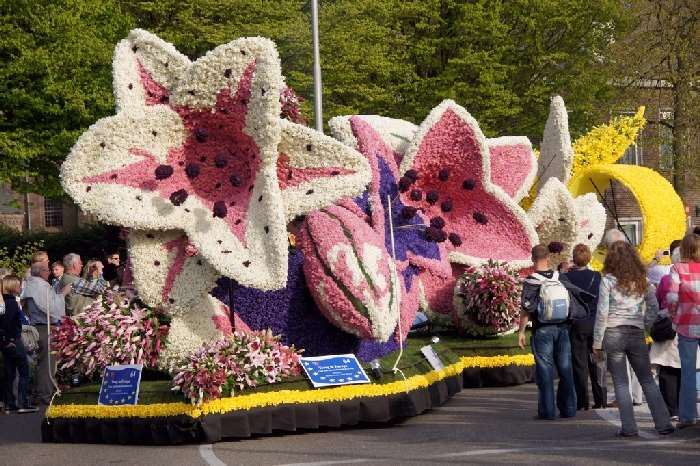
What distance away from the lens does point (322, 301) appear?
53.6 feet

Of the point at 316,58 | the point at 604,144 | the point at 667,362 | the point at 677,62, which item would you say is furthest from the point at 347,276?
the point at 677,62

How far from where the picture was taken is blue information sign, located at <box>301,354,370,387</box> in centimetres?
1522

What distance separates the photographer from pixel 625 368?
13.1 m

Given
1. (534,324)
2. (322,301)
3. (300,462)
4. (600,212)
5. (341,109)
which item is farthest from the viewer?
(341,109)

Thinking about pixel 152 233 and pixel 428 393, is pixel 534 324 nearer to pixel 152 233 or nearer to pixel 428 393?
pixel 428 393

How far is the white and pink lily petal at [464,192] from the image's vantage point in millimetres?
20891

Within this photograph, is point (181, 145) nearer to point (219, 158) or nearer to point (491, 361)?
point (219, 158)

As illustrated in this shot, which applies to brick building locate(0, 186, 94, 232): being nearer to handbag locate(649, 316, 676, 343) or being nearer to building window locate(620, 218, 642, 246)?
building window locate(620, 218, 642, 246)

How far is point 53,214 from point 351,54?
23965 millimetres

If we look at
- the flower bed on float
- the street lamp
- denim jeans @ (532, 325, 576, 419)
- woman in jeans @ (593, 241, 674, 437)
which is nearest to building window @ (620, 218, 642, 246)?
the street lamp

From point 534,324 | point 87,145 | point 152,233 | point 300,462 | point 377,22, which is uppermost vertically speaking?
point 377,22

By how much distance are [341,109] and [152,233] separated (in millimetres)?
23149

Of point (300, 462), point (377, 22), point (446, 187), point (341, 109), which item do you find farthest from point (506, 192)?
point (377, 22)

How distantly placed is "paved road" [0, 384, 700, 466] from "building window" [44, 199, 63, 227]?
43.0 m
